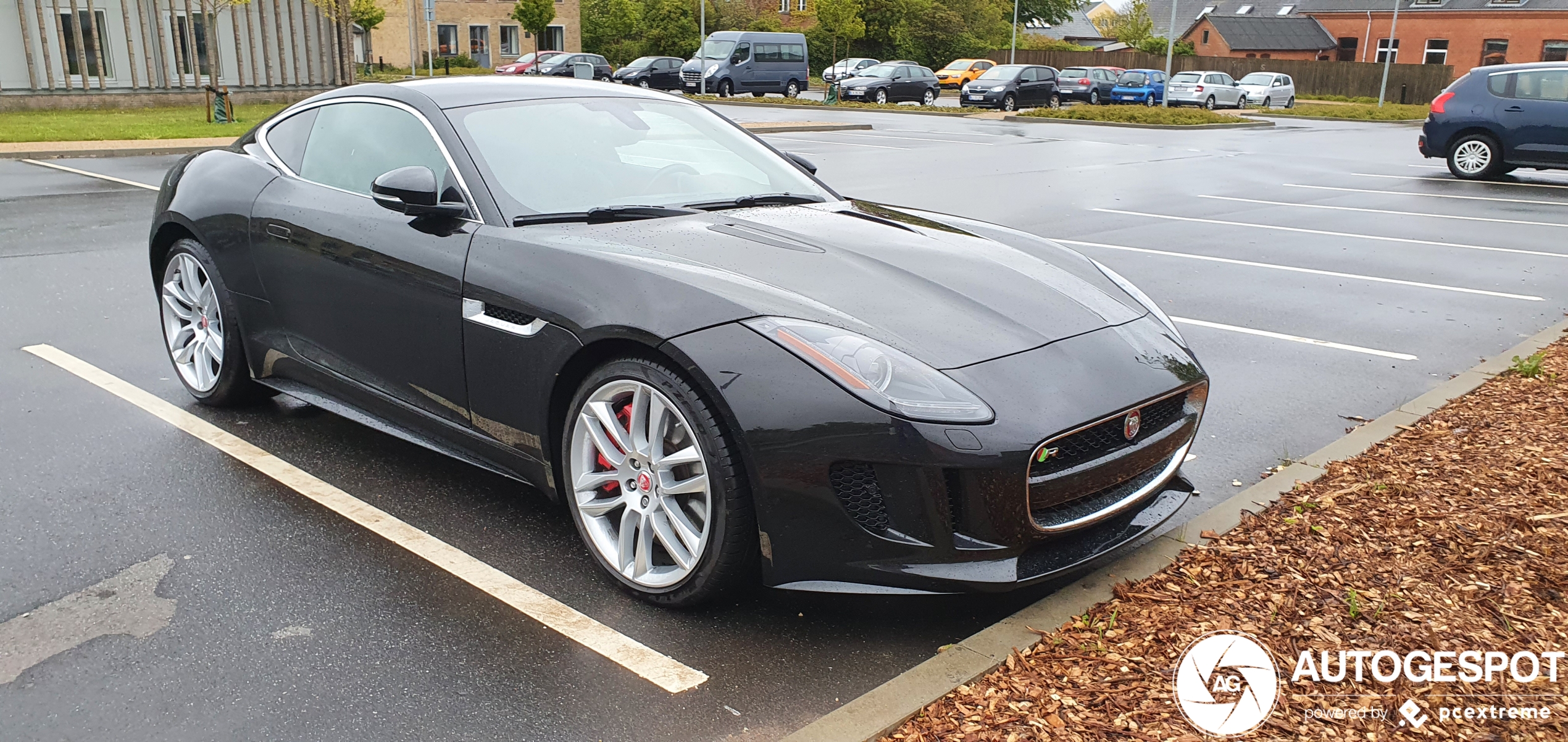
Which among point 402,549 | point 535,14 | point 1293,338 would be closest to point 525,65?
point 535,14

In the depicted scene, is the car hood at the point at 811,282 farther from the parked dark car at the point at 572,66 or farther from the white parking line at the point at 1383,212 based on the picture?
the parked dark car at the point at 572,66

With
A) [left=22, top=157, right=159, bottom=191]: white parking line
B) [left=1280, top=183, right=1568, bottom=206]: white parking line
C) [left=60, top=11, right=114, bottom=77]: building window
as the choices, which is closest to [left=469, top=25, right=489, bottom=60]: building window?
[left=60, top=11, right=114, bottom=77]: building window

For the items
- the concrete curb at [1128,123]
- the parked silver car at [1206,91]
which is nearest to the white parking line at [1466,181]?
the concrete curb at [1128,123]

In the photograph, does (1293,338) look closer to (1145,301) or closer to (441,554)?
(1145,301)

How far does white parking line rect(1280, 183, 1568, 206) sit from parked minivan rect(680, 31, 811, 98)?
1048 inches

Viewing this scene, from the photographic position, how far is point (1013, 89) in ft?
127

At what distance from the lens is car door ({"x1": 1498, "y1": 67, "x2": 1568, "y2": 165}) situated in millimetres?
16375

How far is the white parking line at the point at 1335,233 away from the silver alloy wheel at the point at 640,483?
1013cm

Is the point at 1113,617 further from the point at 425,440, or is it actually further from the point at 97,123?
the point at 97,123

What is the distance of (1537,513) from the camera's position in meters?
3.81

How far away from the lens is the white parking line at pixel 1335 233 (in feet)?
35.7

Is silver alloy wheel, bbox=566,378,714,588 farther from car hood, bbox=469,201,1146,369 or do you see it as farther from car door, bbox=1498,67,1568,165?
car door, bbox=1498,67,1568,165

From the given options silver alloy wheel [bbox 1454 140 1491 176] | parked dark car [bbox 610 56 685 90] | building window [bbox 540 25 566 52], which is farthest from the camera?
building window [bbox 540 25 566 52]

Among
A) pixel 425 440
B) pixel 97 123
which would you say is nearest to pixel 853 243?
pixel 425 440
